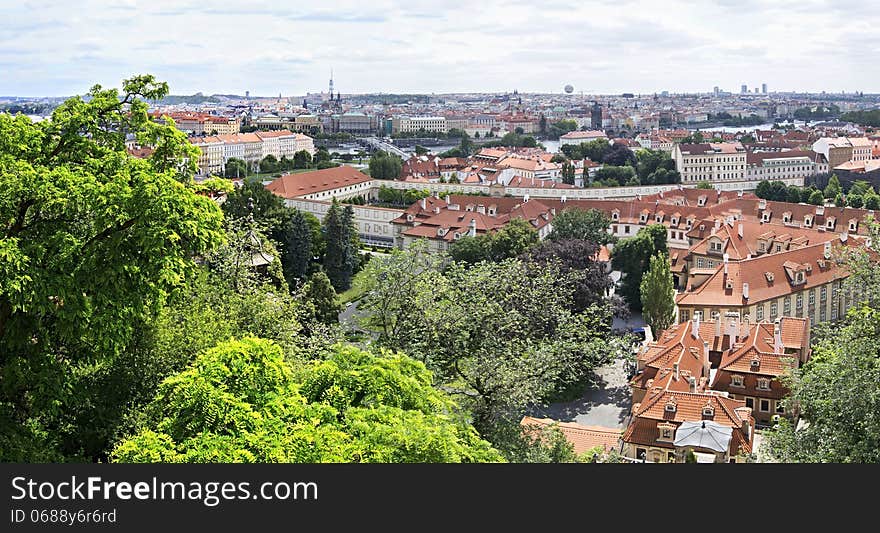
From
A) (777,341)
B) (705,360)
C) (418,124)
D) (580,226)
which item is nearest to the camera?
(777,341)

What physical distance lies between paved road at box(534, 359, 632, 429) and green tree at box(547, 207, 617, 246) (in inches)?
363

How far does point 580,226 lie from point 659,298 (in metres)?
7.79

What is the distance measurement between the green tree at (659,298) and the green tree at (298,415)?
44.2 ft

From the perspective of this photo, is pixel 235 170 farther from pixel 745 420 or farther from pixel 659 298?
pixel 745 420

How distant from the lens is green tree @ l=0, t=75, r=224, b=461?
25.1 feet

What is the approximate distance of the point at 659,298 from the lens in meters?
21.1

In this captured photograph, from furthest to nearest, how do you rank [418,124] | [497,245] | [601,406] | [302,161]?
[418,124] → [302,161] → [497,245] → [601,406]

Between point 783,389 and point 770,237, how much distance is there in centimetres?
1253

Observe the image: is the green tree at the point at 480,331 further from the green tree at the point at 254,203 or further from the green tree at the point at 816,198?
the green tree at the point at 816,198

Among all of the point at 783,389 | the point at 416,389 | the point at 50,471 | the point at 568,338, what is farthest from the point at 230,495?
the point at 783,389

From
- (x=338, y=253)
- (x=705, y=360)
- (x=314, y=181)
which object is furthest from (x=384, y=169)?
(x=705, y=360)

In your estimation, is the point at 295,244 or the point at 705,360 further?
the point at 295,244

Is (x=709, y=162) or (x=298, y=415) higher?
(x=709, y=162)

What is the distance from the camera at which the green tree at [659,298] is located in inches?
828
